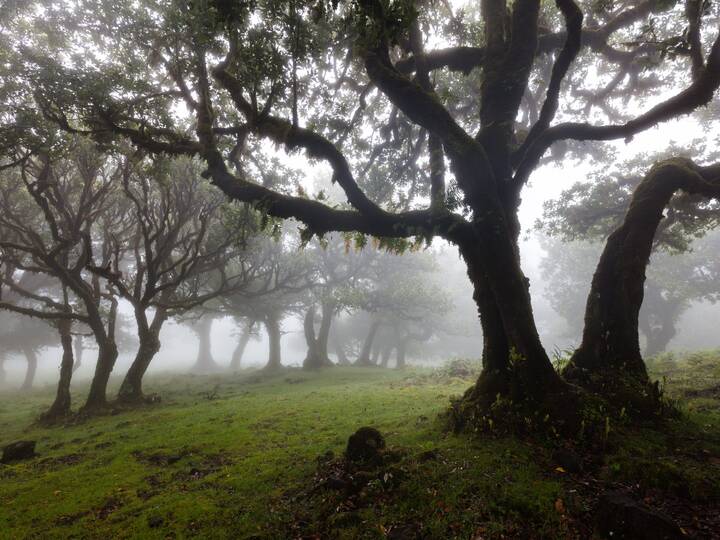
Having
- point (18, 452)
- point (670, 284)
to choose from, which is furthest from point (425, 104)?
point (670, 284)

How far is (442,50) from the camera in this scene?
11.3 m

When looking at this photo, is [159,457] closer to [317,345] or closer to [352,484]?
[352,484]

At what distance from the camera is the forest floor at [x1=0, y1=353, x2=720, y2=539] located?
15.7ft

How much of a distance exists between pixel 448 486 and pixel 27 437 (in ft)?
44.9

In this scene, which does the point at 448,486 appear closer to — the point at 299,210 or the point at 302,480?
the point at 302,480

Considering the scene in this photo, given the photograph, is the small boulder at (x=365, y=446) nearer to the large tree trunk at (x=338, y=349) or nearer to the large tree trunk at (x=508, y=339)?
the large tree trunk at (x=508, y=339)

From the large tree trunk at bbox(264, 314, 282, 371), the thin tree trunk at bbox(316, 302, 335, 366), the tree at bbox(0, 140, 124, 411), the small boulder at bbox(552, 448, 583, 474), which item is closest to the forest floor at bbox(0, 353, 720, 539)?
the small boulder at bbox(552, 448, 583, 474)

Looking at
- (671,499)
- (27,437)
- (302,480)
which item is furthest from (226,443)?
(671,499)

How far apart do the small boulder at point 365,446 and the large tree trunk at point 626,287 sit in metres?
5.13

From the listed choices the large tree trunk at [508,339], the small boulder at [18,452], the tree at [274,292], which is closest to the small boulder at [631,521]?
the large tree trunk at [508,339]

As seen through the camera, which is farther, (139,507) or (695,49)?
(695,49)

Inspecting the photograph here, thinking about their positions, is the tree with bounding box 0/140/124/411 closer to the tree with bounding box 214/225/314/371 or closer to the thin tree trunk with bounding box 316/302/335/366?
the tree with bounding box 214/225/314/371

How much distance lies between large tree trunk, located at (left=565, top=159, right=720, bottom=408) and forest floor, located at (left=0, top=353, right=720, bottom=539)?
1481mm

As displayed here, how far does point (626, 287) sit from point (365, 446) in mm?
7631
